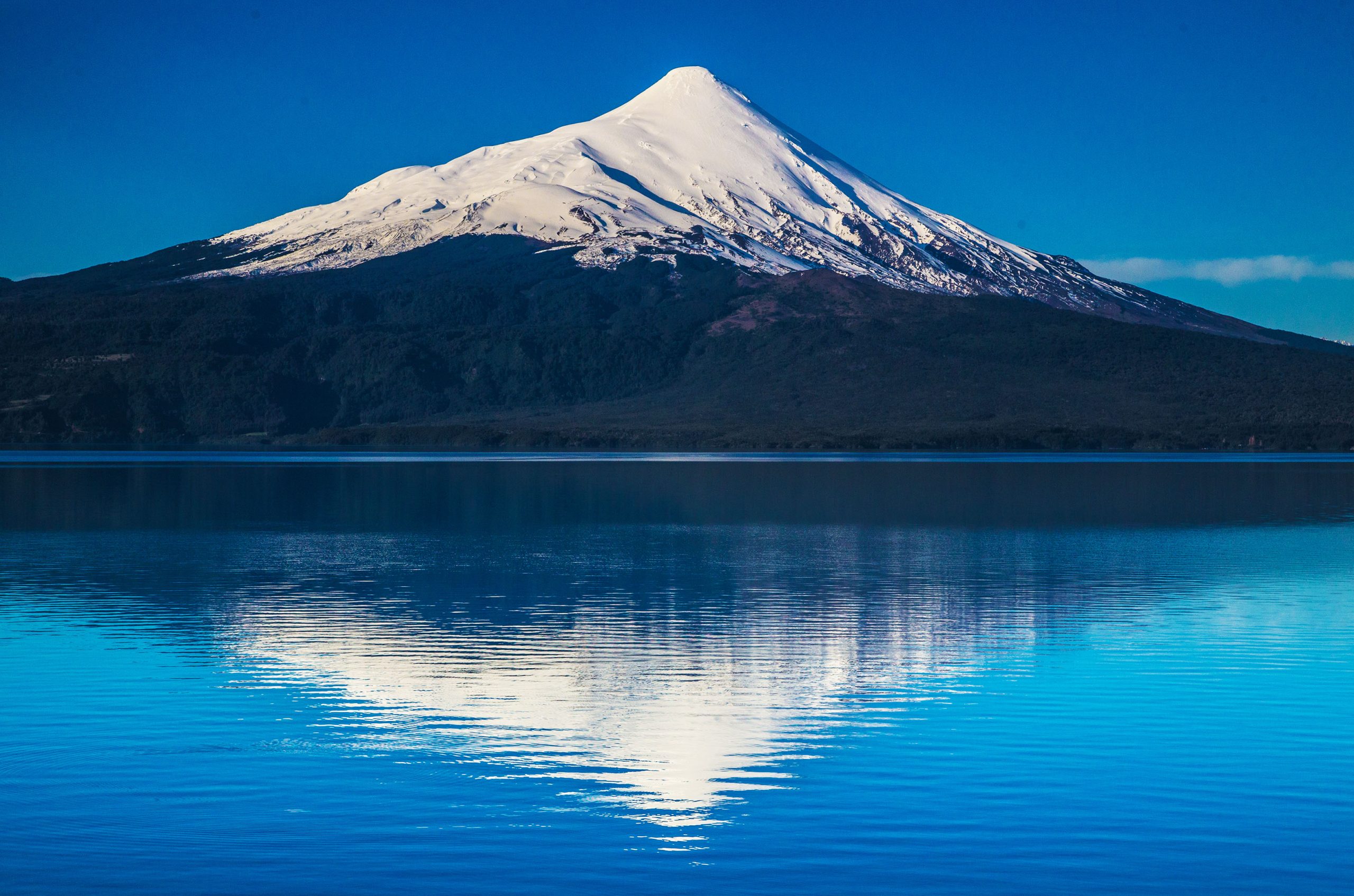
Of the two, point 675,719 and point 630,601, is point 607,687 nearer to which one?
point 675,719

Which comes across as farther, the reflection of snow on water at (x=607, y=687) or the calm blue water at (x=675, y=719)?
the reflection of snow on water at (x=607, y=687)

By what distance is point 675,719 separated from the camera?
55.8ft

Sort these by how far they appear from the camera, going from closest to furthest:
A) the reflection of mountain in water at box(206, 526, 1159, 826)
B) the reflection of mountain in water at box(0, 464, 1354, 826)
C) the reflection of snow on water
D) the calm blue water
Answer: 1. the calm blue water
2. the reflection of snow on water
3. the reflection of mountain in water at box(206, 526, 1159, 826)
4. the reflection of mountain in water at box(0, 464, 1354, 826)

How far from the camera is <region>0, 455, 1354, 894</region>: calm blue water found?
467 inches

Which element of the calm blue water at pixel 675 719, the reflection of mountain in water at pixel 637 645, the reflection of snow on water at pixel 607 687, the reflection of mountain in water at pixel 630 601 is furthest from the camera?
the reflection of mountain in water at pixel 630 601

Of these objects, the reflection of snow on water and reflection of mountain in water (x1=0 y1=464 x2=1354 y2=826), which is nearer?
the reflection of snow on water

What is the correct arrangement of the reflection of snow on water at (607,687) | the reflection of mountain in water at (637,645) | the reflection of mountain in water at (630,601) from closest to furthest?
the reflection of snow on water at (607,687) → the reflection of mountain in water at (637,645) → the reflection of mountain in water at (630,601)

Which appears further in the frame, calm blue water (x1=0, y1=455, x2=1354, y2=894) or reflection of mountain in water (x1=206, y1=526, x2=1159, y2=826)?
reflection of mountain in water (x1=206, y1=526, x2=1159, y2=826)

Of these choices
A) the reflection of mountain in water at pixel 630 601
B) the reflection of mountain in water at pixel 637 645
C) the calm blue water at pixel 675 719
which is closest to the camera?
the calm blue water at pixel 675 719

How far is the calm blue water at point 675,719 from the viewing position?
38.9 ft

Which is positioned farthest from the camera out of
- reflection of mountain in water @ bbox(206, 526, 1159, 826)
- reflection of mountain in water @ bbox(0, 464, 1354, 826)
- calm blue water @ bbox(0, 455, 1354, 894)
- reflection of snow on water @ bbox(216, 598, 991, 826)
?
reflection of mountain in water @ bbox(0, 464, 1354, 826)

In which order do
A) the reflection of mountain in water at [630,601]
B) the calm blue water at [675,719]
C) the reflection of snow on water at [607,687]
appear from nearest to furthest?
1. the calm blue water at [675,719]
2. the reflection of snow on water at [607,687]
3. the reflection of mountain in water at [630,601]

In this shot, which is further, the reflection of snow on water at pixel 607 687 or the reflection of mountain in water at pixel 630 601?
the reflection of mountain in water at pixel 630 601

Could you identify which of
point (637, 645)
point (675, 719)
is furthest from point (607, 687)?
point (637, 645)
